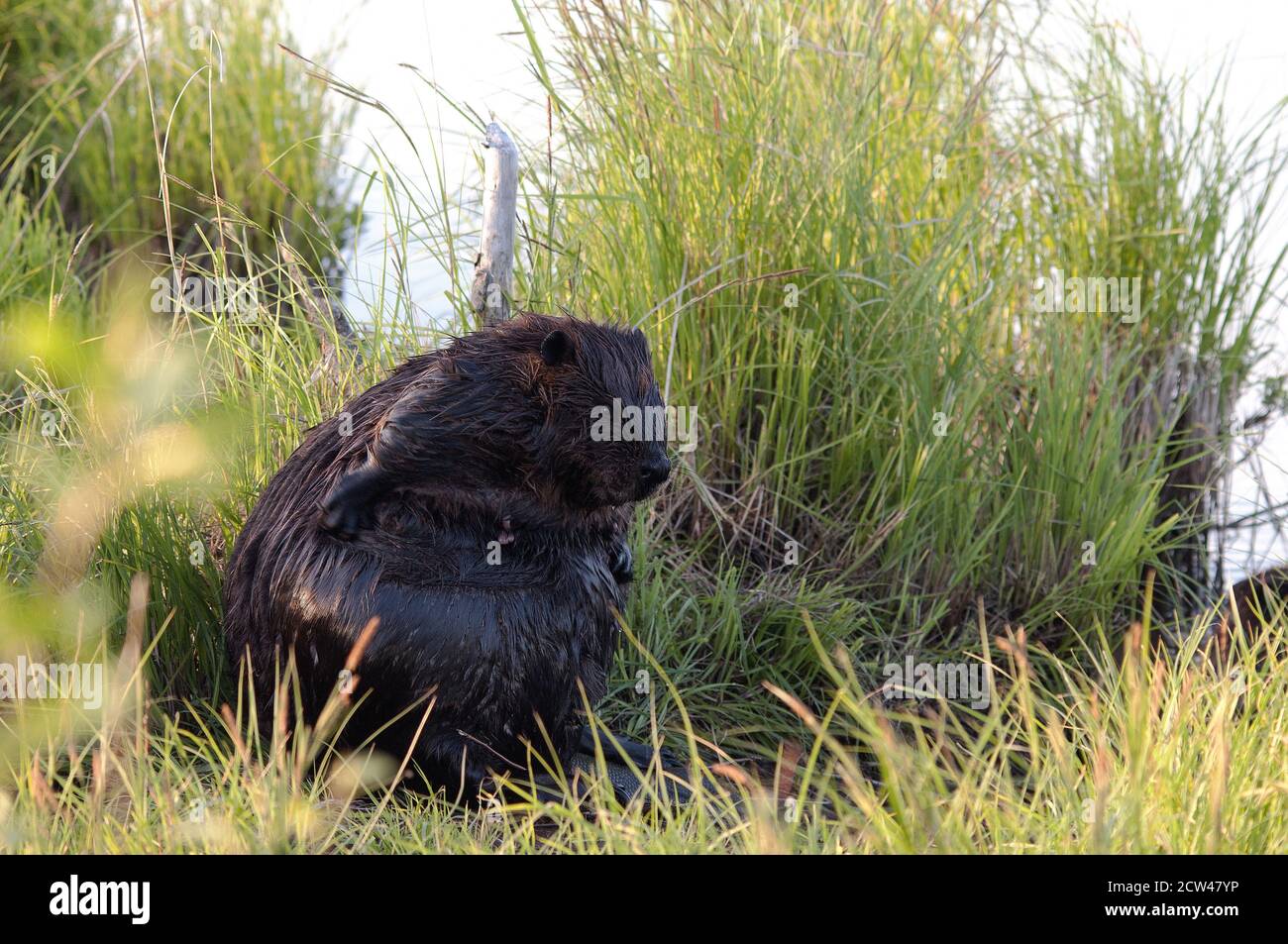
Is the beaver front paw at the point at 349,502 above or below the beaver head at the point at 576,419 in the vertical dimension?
below

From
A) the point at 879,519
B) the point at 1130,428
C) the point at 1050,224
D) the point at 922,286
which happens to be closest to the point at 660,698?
the point at 879,519

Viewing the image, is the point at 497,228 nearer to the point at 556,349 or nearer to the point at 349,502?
the point at 556,349

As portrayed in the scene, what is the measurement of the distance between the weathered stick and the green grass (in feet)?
0.78

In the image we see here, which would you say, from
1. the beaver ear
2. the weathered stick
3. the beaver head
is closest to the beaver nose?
the beaver head

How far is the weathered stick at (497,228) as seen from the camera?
12.8ft

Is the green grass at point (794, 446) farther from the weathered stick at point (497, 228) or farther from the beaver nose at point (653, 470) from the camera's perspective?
the beaver nose at point (653, 470)

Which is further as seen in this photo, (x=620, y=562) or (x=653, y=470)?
(x=620, y=562)

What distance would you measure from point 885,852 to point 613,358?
1287 millimetres

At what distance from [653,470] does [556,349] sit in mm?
345

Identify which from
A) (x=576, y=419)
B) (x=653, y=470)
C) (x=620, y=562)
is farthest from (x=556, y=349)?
(x=620, y=562)

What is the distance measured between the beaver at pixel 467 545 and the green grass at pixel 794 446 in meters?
0.19

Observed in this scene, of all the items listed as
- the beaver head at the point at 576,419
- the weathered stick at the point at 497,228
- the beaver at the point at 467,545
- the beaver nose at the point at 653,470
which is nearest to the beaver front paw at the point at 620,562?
the beaver at the point at 467,545

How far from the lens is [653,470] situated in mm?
2975
